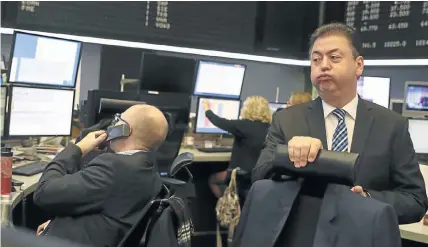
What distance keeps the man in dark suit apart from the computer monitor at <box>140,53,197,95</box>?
2.60 m

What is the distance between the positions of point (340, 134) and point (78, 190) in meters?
0.85

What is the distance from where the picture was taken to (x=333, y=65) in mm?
1366

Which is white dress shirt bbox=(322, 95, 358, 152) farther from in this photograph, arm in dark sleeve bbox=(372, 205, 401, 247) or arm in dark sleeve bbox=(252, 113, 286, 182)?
arm in dark sleeve bbox=(372, 205, 401, 247)

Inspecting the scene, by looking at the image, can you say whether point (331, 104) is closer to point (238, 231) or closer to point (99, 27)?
point (238, 231)

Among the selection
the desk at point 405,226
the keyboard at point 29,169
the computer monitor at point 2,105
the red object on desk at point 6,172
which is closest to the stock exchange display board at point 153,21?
the computer monitor at point 2,105

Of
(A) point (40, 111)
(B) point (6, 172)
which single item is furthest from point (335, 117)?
(A) point (40, 111)

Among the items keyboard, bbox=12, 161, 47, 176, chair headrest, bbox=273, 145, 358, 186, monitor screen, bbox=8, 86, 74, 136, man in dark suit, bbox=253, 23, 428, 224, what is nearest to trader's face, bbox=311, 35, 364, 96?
man in dark suit, bbox=253, 23, 428, 224

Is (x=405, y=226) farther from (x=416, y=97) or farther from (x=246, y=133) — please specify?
(x=246, y=133)

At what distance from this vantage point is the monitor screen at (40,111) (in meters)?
2.79

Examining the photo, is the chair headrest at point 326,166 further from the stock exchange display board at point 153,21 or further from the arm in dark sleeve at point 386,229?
the stock exchange display board at point 153,21

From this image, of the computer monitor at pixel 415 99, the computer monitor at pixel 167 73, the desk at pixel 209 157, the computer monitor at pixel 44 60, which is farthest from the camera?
the computer monitor at pixel 167 73

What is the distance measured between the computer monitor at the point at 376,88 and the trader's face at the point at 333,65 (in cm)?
316

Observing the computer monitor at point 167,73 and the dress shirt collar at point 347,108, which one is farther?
the computer monitor at point 167,73

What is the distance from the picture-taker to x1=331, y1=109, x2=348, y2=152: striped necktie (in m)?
1.39
